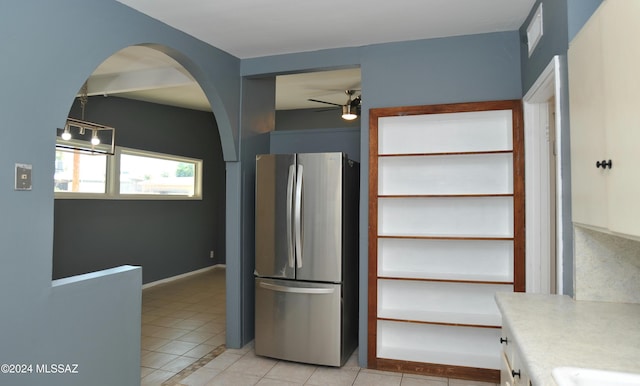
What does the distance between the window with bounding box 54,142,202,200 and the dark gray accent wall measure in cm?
11

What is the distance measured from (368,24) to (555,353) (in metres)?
2.37

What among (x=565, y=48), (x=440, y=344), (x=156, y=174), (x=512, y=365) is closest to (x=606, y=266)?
(x=512, y=365)

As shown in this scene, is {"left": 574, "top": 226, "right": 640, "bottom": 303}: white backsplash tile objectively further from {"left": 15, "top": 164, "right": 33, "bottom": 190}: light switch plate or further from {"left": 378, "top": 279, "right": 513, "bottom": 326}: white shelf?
{"left": 15, "top": 164, "right": 33, "bottom": 190}: light switch plate

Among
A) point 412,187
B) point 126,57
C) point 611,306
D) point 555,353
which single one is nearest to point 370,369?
point 412,187

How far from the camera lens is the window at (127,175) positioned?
16.3 feet

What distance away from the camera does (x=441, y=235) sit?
305 cm

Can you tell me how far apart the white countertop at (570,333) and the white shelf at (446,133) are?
1.42 m

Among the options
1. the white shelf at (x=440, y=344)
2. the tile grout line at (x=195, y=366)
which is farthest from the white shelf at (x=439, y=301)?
the tile grout line at (x=195, y=366)

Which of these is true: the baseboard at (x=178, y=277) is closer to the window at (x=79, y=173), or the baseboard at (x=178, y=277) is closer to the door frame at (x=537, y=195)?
the window at (x=79, y=173)

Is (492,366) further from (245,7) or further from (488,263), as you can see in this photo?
(245,7)

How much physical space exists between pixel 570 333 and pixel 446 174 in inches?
72.7

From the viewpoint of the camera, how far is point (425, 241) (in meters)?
3.21

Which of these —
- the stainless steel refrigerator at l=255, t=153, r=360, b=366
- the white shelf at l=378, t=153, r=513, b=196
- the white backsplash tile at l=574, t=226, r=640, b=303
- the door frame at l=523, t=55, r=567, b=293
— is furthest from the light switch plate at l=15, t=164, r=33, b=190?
the door frame at l=523, t=55, r=567, b=293

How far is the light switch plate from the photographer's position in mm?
1824
